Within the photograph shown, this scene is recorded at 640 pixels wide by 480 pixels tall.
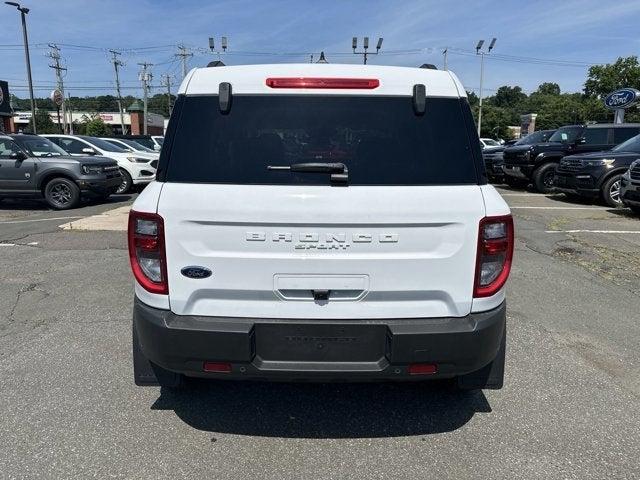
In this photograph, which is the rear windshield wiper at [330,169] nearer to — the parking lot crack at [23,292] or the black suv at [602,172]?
the parking lot crack at [23,292]

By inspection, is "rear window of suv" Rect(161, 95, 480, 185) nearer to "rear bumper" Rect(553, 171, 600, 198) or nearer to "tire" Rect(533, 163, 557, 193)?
"rear bumper" Rect(553, 171, 600, 198)

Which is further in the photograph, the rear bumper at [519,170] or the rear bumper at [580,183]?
the rear bumper at [519,170]

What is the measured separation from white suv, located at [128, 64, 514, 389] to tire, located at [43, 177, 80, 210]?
34.9 feet

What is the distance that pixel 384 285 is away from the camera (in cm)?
253

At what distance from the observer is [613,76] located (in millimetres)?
76188

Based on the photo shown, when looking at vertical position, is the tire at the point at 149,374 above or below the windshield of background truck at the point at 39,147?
below

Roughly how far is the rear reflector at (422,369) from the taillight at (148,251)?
1.29 meters

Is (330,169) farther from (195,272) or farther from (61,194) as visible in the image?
(61,194)

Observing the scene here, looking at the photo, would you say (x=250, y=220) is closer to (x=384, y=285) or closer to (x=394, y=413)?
(x=384, y=285)

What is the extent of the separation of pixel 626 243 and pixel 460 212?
7.20 m

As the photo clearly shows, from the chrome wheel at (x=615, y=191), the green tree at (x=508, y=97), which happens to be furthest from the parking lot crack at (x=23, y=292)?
the green tree at (x=508, y=97)

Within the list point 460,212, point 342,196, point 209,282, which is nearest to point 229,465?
point 209,282

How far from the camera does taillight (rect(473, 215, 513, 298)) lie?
2.54 metres

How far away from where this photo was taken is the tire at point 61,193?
1199 centimetres
